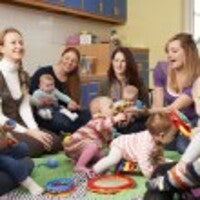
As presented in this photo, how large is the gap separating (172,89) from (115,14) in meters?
2.89

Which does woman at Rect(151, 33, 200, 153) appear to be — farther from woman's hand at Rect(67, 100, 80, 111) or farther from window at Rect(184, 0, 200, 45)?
window at Rect(184, 0, 200, 45)

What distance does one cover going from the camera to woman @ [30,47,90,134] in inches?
132

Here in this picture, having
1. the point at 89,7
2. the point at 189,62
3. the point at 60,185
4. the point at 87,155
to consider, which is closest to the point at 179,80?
the point at 189,62

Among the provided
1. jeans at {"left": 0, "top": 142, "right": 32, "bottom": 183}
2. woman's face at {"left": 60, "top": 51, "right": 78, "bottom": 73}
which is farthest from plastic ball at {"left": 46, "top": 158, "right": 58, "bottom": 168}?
woman's face at {"left": 60, "top": 51, "right": 78, "bottom": 73}

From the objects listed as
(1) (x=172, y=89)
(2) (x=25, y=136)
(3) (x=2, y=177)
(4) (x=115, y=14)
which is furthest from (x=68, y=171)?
(4) (x=115, y=14)

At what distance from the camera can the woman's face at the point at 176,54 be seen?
308 cm

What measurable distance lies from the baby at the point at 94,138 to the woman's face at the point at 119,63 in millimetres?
574

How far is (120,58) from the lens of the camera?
3.29 meters

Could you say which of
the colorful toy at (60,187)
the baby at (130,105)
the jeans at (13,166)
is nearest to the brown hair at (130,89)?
the baby at (130,105)

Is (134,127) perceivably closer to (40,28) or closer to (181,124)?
(181,124)

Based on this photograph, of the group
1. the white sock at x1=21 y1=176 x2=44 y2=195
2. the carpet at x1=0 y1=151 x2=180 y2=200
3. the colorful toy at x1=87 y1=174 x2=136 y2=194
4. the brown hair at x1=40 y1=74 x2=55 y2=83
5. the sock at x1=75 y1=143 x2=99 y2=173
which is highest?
the brown hair at x1=40 y1=74 x2=55 y2=83

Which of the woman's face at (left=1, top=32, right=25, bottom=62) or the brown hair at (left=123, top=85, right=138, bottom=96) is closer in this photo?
the woman's face at (left=1, top=32, right=25, bottom=62)

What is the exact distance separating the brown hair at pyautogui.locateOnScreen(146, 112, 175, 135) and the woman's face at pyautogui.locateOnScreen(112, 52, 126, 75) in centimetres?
95

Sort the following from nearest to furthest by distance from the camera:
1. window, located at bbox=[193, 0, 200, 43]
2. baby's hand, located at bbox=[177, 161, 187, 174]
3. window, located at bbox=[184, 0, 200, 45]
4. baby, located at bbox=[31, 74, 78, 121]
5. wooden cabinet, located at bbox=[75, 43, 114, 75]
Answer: baby's hand, located at bbox=[177, 161, 187, 174] < baby, located at bbox=[31, 74, 78, 121] < wooden cabinet, located at bbox=[75, 43, 114, 75] < window, located at bbox=[184, 0, 200, 45] < window, located at bbox=[193, 0, 200, 43]
